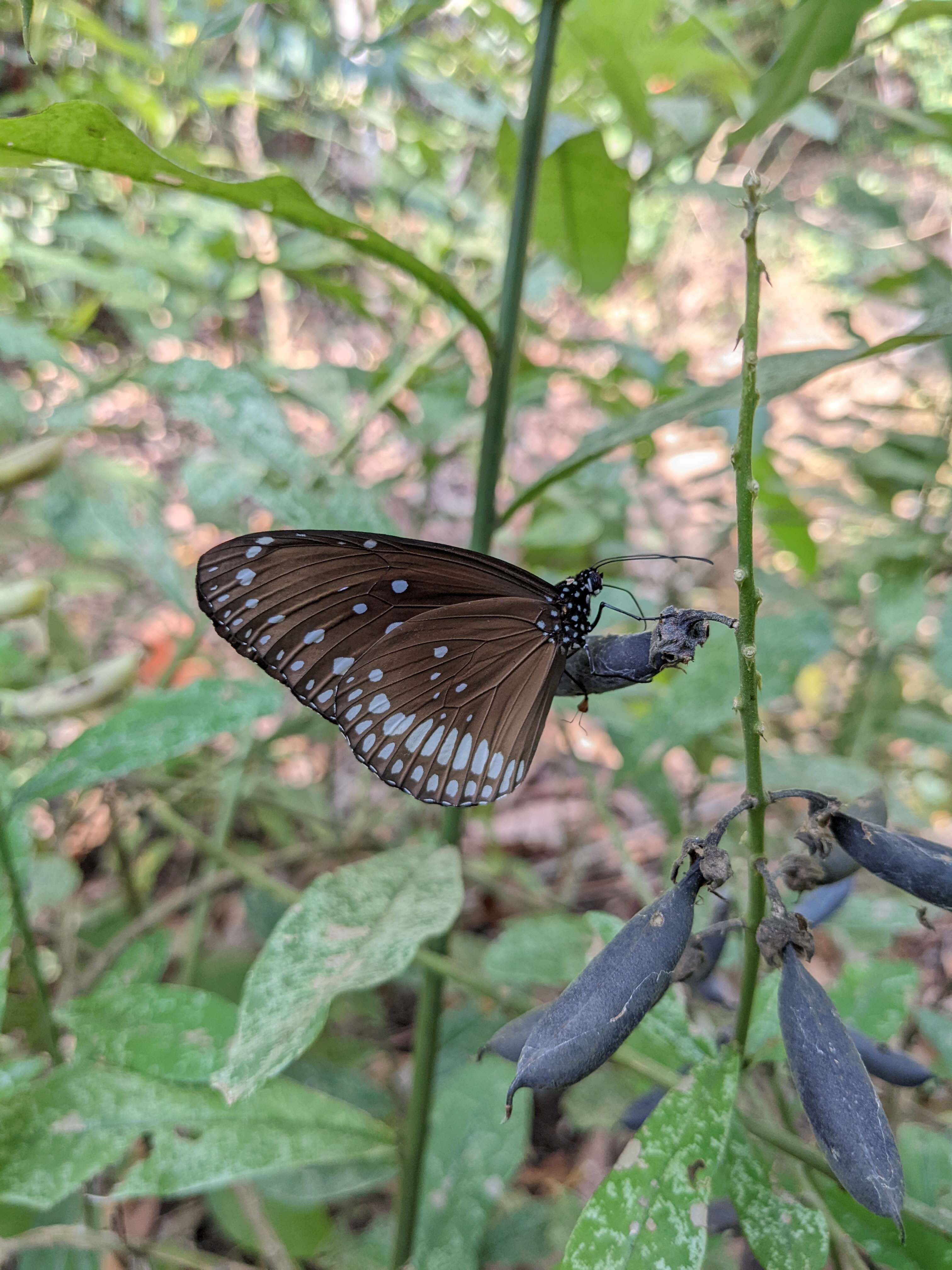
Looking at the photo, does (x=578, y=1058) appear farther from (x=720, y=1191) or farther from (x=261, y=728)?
(x=261, y=728)

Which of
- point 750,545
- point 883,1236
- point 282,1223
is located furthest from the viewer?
point 282,1223

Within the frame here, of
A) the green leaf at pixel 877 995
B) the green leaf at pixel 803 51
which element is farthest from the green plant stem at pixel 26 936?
the green leaf at pixel 803 51

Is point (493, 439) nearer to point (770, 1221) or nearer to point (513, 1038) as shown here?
point (513, 1038)

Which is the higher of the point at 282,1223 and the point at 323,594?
the point at 323,594

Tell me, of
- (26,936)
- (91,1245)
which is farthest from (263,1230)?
(26,936)

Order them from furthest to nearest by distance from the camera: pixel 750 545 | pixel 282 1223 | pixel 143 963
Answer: pixel 282 1223 < pixel 143 963 < pixel 750 545

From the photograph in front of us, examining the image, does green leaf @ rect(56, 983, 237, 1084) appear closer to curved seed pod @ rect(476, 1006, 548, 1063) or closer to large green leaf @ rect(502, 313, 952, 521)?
curved seed pod @ rect(476, 1006, 548, 1063)

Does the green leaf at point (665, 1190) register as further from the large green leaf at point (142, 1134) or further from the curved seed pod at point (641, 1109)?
the large green leaf at point (142, 1134)

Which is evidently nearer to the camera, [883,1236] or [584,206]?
[883,1236]
